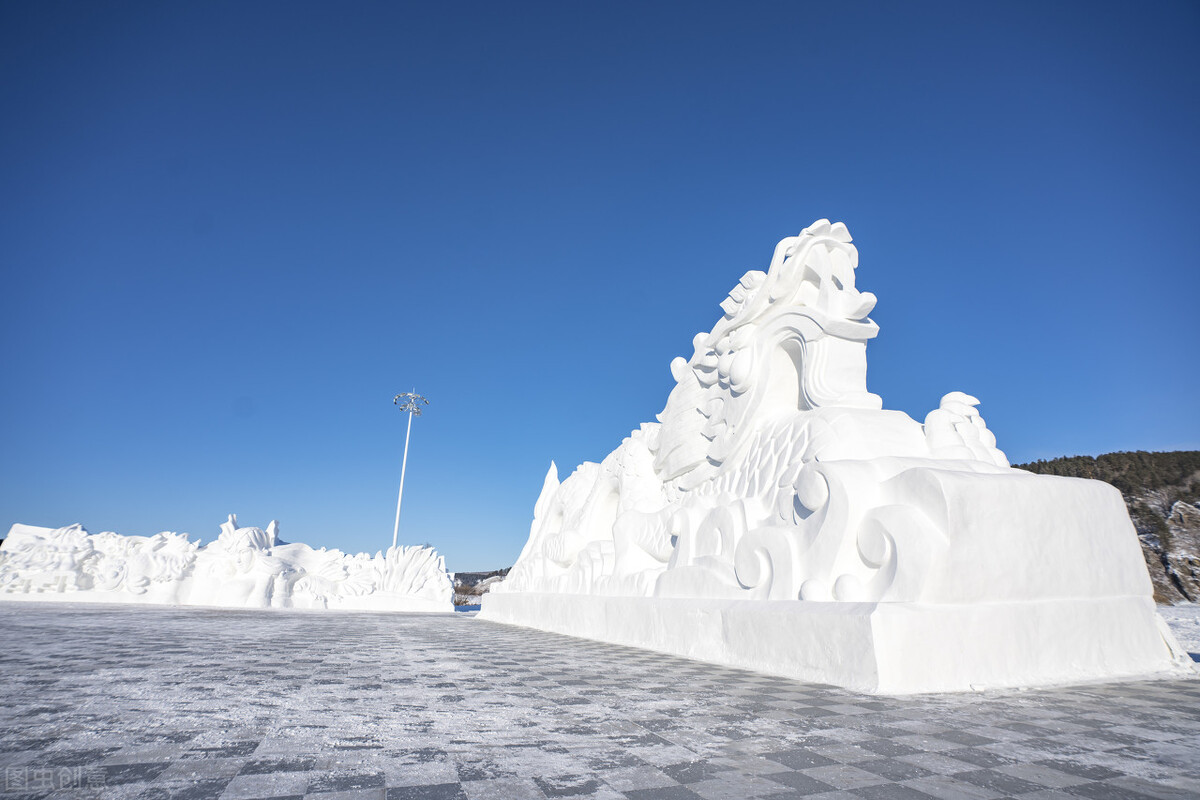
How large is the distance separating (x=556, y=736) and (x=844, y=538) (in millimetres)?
2546

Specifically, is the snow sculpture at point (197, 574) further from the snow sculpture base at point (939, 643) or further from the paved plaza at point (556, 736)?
the snow sculpture base at point (939, 643)

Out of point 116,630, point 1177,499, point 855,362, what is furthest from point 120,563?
point 1177,499

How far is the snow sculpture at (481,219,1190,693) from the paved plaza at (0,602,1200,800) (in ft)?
1.08

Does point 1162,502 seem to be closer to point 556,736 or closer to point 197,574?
point 556,736

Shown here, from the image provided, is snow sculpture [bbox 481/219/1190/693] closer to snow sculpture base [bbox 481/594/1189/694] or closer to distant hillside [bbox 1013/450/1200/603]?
snow sculpture base [bbox 481/594/1189/694]

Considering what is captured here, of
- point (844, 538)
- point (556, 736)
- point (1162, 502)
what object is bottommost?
point (556, 736)

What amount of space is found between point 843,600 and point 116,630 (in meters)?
7.22

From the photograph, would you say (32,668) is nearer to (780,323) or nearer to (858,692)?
(858,692)

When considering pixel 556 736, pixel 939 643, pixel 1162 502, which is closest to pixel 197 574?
pixel 556 736

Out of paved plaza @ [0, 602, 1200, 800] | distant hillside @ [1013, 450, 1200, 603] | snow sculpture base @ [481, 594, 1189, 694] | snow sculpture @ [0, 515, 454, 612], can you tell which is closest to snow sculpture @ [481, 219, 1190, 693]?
snow sculpture base @ [481, 594, 1189, 694]

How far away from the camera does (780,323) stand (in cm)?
623

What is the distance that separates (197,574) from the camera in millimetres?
16734

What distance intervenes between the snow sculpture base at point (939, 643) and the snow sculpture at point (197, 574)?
14.7 metres

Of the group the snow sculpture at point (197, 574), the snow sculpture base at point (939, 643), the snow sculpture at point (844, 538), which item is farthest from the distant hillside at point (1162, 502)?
the snow sculpture at point (197, 574)
